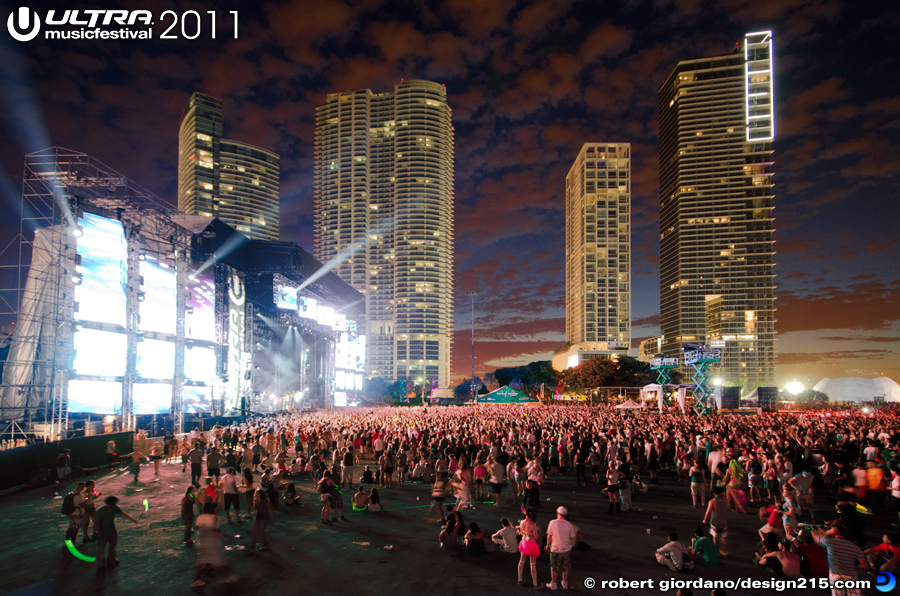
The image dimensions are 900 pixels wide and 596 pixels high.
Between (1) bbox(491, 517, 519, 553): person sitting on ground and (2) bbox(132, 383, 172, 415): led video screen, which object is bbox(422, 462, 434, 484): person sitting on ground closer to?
(1) bbox(491, 517, 519, 553): person sitting on ground

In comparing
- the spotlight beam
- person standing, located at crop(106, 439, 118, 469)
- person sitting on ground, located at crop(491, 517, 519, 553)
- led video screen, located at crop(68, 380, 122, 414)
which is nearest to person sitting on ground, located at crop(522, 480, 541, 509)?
person sitting on ground, located at crop(491, 517, 519, 553)

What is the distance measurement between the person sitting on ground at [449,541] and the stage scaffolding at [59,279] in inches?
828

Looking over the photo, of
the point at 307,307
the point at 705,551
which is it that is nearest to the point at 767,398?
the point at 705,551

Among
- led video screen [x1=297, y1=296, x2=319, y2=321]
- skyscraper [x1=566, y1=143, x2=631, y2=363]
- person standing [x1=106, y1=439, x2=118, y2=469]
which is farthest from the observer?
skyscraper [x1=566, y1=143, x2=631, y2=363]

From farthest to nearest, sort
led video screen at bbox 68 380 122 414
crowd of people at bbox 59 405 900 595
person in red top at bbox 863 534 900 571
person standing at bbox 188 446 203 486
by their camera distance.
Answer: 1. led video screen at bbox 68 380 122 414
2. person standing at bbox 188 446 203 486
3. crowd of people at bbox 59 405 900 595
4. person in red top at bbox 863 534 900 571

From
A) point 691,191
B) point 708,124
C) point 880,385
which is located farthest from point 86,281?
point 708,124

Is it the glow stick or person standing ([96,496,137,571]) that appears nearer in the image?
person standing ([96,496,137,571])

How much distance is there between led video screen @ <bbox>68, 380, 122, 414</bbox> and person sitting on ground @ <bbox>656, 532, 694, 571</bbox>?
28.2 m

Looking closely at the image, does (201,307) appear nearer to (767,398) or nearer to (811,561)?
(811,561)

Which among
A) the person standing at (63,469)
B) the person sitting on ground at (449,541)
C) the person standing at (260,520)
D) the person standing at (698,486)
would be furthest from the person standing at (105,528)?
the person standing at (698,486)

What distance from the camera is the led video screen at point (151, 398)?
2928 cm

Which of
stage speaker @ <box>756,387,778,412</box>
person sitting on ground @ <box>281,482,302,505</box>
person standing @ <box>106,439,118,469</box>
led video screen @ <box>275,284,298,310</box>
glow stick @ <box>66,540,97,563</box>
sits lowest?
stage speaker @ <box>756,387,778,412</box>

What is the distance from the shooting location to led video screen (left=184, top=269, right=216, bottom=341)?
113 ft

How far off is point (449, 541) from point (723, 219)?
546 ft
